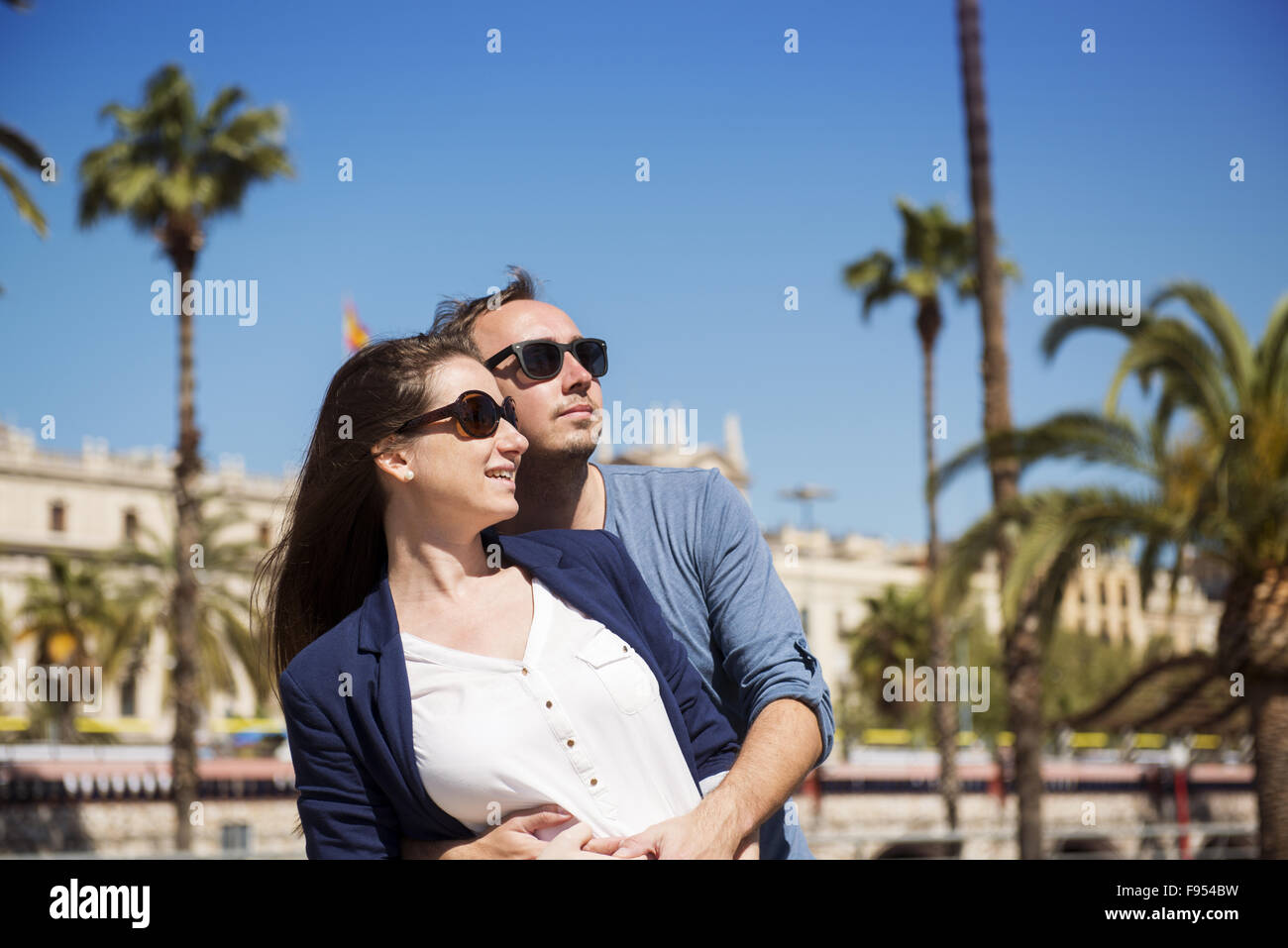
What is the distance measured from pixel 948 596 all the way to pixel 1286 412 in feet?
12.8

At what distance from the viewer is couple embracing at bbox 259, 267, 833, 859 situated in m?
2.35

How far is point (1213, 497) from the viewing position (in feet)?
41.9

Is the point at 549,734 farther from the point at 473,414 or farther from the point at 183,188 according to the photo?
the point at 183,188

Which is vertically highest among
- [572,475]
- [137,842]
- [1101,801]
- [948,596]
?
[572,475]

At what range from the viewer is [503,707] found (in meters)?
2.34

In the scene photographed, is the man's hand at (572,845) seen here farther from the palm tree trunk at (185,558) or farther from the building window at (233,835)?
the building window at (233,835)

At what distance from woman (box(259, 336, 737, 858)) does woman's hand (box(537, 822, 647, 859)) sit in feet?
0.04

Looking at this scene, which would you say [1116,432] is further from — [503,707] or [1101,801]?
[1101,801]

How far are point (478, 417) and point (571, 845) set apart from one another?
2.67 feet

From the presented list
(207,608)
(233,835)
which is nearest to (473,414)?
(233,835)
